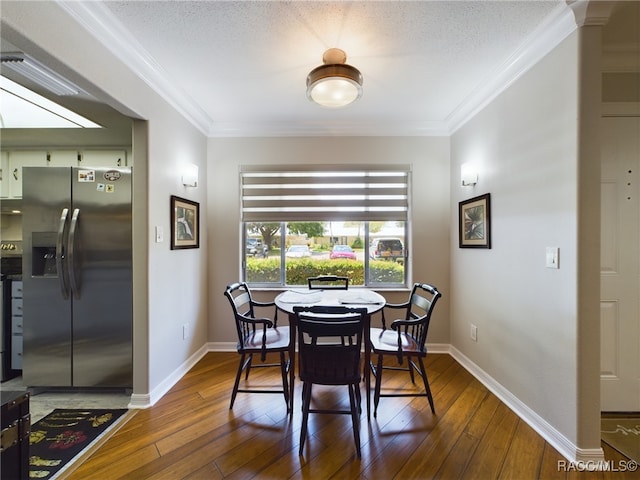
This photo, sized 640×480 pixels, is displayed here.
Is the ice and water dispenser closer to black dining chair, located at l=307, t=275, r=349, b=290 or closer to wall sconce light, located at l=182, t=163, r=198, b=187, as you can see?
wall sconce light, located at l=182, t=163, r=198, b=187

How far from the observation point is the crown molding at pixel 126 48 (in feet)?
5.28

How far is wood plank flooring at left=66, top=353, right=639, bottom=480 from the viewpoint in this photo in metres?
1.60

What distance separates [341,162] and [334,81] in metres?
1.50

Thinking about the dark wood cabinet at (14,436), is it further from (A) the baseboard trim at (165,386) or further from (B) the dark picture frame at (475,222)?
(B) the dark picture frame at (475,222)

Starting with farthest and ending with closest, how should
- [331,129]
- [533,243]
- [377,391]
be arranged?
[331,129] → [377,391] → [533,243]

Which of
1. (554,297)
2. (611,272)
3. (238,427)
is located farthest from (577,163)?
(238,427)

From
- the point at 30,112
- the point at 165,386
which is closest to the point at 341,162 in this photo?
the point at 165,386

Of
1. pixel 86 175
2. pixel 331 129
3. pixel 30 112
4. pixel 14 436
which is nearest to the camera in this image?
pixel 14 436

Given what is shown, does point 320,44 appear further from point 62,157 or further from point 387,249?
point 62,157

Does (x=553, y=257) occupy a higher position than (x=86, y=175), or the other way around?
(x=86, y=175)

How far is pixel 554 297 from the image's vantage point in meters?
1.82

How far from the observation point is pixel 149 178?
88.2 inches

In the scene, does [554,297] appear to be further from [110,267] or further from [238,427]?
[110,267]

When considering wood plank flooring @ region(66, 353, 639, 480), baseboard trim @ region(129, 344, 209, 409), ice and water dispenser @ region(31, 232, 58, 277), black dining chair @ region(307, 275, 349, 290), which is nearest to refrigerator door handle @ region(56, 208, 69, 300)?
ice and water dispenser @ region(31, 232, 58, 277)
